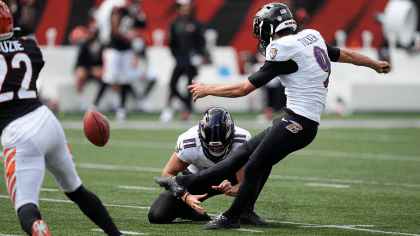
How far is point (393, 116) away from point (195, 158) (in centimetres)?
1333

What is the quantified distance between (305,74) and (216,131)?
0.83 m

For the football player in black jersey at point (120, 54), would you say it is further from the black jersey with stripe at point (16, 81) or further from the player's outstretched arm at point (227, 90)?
the black jersey with stripe at point (16, 81)

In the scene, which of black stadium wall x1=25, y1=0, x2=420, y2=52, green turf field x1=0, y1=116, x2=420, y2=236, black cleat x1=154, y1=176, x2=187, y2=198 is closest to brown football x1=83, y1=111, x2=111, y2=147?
black cleat x1=154, y1=176, x2=187, y2=198

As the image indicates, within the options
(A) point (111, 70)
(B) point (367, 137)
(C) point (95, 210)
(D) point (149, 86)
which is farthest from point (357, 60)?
(D) point (149, 86)

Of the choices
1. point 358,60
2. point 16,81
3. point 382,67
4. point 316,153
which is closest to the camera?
point 16,81

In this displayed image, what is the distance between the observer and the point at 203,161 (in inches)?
211

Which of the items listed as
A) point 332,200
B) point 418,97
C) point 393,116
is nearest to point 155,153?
point 332,200

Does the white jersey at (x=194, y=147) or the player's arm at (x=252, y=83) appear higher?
the player's arm at (x=252, y=83)

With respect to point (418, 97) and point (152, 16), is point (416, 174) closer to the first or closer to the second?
point (418, 97)

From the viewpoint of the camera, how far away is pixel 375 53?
65.8 feet

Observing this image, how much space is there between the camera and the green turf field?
16.4 feet

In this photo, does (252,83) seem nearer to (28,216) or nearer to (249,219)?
(249,219)

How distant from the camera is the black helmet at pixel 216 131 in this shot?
502cm

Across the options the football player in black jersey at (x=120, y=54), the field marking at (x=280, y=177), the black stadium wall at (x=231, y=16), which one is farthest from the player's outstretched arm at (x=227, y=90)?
the black stadium wall at (x=231, y=16)
